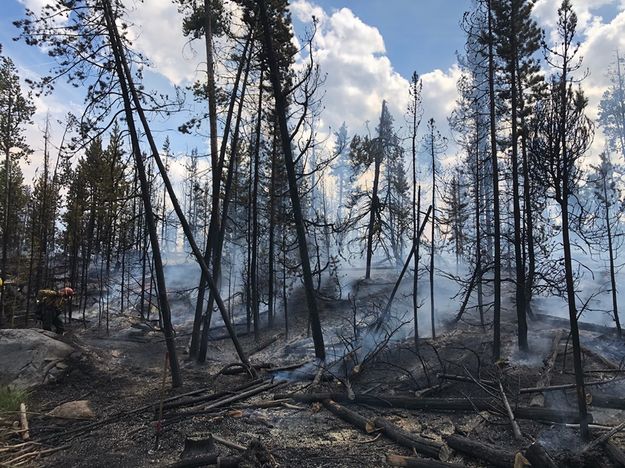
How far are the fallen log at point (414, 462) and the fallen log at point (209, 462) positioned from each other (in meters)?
2.13

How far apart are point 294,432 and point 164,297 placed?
14.1 feet

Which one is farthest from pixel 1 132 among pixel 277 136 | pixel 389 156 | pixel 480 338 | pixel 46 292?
pixel 480 338

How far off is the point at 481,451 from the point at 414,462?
1.01 m

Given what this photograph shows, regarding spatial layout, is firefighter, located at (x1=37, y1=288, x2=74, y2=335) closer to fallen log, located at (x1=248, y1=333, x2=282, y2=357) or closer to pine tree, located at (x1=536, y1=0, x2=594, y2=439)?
fallen log, located at (x1=248, y1=333, x2=282, y2=357)

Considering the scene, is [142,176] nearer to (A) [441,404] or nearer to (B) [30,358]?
(B) [30,358]

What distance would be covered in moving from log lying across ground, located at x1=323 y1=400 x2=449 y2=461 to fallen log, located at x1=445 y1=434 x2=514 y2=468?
0.31m

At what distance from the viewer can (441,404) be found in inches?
313

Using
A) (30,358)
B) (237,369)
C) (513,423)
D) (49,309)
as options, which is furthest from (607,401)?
(49,309)

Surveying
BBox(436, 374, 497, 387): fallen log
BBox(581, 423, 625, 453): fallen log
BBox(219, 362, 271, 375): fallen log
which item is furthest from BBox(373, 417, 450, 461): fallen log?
BBox(219, 362, 271, 375): fallen log

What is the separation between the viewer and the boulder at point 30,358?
9.73 m

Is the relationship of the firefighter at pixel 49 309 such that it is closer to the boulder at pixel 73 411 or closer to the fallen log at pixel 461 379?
the boulder at pixel 73 411

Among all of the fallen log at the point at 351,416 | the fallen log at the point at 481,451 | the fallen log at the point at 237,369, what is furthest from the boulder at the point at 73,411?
the fallen log at the point at 481,451

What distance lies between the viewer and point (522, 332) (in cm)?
1328

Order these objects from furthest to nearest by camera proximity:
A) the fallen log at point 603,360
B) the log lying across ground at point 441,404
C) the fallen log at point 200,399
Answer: the fallen log at point 603,360, the fallen log at point 200,399, the log lying across ground at point 441,404
